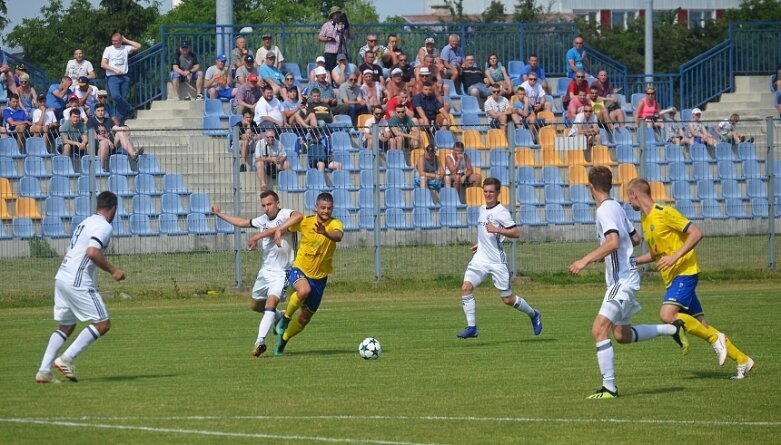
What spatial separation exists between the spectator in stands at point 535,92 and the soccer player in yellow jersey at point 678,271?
19329 millimetres

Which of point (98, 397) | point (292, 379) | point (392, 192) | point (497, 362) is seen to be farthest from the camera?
point (392, 192)

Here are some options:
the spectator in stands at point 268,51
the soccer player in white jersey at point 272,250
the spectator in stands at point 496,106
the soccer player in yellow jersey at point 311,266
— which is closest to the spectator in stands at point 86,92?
the spectator in stands at point 268,51

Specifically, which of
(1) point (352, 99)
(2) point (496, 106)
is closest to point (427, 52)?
(2) point (496, 106)

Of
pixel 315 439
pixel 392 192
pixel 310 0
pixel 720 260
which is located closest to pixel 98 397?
pixel 315 439

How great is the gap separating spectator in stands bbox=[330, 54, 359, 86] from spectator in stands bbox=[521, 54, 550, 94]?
15.8 feet

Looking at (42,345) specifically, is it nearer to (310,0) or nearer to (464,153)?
(464,153)

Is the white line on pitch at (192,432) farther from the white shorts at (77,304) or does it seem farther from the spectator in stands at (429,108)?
the spectator in stands at (429,108)

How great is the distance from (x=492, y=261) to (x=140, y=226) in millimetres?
8739

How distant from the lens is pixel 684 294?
14117mm

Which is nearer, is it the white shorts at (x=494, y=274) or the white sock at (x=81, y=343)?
the white sock at (x=81, y=343)

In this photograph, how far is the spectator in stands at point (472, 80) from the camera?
3347 centimetres

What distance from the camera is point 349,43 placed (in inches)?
1415

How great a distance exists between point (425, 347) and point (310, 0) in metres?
71.2

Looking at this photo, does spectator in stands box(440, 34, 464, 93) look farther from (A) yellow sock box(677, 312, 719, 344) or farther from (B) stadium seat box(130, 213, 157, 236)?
(A) yellow sock box(677, 312, 719, 344)
